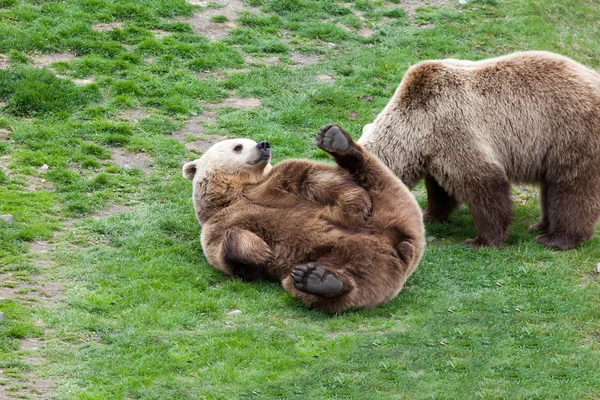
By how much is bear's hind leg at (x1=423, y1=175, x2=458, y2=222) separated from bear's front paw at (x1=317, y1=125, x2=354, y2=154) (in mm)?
1968

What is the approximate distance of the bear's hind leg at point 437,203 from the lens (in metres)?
9.73

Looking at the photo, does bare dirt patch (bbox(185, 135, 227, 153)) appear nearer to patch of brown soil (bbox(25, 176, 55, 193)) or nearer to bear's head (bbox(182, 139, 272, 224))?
patch of brown soil (bbox(25, 176, 55, 193))

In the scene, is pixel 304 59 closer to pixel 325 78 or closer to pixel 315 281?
pixel 325 78

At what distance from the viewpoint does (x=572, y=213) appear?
356 inches

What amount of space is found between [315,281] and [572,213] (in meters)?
3.30

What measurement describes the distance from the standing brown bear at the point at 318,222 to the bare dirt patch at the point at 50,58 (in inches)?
208

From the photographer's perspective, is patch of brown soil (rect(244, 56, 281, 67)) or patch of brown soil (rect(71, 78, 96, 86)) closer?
patch of brown soil (rect(71, 78, 96, 86))

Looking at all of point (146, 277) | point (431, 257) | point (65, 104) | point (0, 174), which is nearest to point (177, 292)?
point (146, 277)

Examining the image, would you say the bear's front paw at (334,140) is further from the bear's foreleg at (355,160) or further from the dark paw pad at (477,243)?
the dark paw pad at (477,243)

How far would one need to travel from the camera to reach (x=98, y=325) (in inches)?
277

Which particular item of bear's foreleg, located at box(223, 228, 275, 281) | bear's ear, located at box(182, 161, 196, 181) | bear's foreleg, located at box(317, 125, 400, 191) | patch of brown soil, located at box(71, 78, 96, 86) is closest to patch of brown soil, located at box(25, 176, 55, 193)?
bear's ear, located at box(182, 161, 196, 181)

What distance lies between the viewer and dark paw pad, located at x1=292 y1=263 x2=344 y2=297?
7.04m

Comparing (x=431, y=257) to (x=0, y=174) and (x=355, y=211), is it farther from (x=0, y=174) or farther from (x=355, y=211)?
(x=0, y=174)

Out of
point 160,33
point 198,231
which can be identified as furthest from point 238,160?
point 160,33
